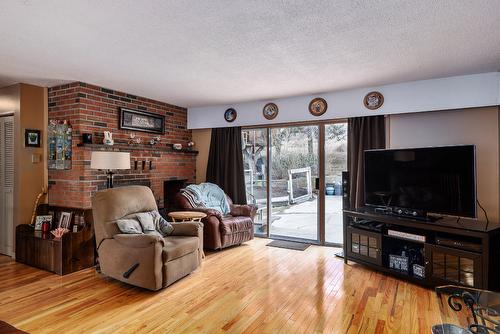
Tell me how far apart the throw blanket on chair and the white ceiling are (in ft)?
5.45

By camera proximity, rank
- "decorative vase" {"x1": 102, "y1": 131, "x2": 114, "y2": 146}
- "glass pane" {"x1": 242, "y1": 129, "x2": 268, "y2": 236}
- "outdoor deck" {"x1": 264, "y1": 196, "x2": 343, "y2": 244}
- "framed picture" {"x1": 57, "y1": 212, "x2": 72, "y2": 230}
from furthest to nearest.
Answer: "glass pane" {"x1": 242, "y1": 129, "x2": 268, "y2": 236}, "outdoor deck" {"x1": 264, "y1": 196, "x2": 343, "y2": 244}, "decorative vase" {"x1": 102, "y1": 131, "x2": 114, "y2": 146}, "framed picture" {"x1": 57, "y1": 212, "x2": 72, "y2": 230}

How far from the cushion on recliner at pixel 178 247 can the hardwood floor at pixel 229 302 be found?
1.06 ft

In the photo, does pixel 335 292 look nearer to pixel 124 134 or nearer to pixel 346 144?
pixel 346 144

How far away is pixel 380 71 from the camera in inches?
135

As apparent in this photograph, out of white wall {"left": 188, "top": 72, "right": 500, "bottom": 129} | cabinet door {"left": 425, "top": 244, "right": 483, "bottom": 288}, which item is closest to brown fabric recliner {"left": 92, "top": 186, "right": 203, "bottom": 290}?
white wall {"left": 188, "top": 72, "right": 500, "bottom": 129}

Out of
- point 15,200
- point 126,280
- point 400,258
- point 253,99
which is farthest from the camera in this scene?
point 253,99

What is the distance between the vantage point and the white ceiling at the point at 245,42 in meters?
2.06

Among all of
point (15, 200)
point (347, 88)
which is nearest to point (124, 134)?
point (15, 200)

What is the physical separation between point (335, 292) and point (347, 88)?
276 cm

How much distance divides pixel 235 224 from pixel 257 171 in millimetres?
1217

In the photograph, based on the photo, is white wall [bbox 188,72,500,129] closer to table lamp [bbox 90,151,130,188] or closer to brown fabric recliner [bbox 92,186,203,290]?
table lamp [bbox 90,151,130,188]

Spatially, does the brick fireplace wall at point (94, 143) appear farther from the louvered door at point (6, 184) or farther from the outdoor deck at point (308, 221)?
the outdoor deck at point (308, 221)

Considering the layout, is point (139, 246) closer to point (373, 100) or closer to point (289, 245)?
point (289, 245)

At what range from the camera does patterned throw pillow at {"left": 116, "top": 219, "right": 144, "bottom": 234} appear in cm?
319
